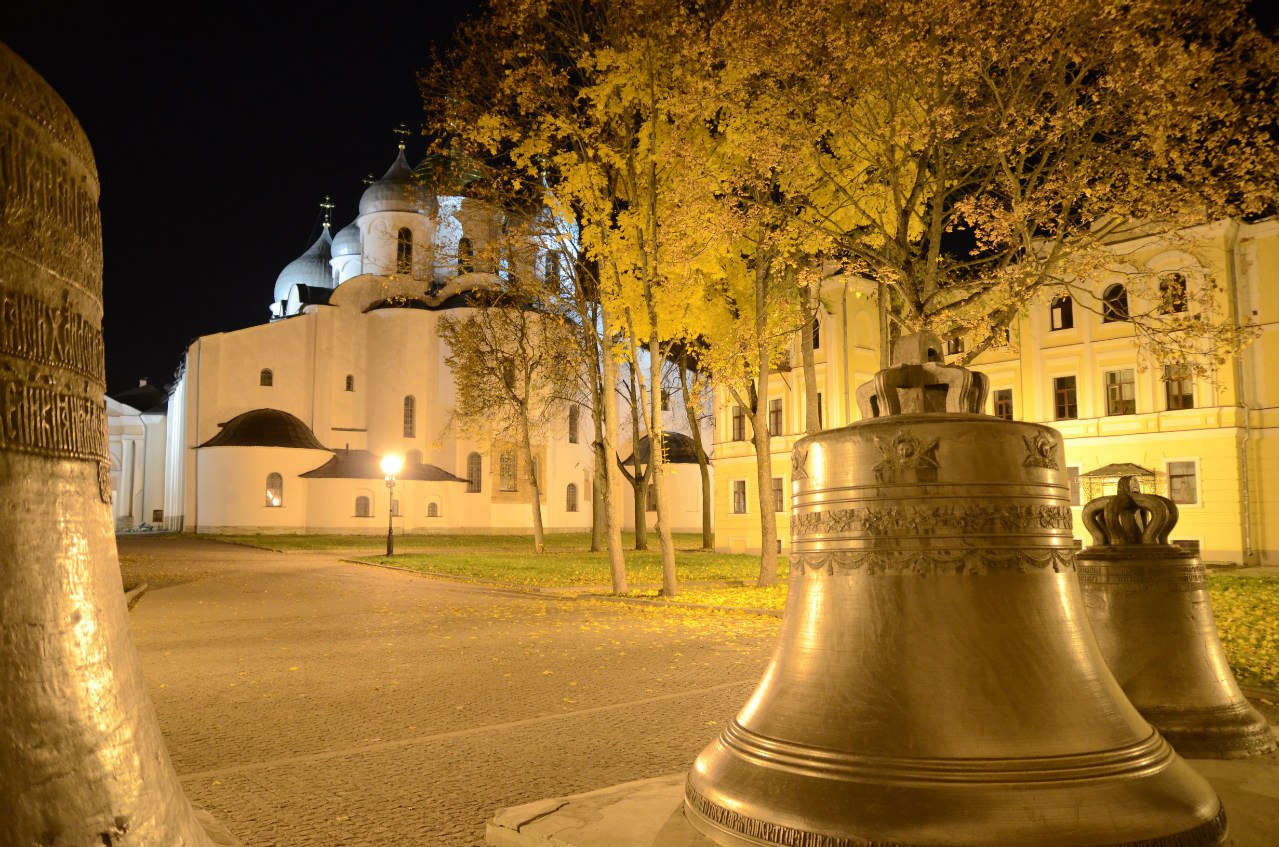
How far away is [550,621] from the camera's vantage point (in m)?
14.2

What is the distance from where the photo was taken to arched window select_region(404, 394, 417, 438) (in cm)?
6003

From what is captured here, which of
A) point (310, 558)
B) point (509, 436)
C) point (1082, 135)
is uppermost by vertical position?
point (1082, 135)

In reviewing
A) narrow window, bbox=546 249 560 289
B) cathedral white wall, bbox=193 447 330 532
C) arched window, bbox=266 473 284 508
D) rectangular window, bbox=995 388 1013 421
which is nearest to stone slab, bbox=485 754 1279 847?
narrow window, bbox=546 249 560 289

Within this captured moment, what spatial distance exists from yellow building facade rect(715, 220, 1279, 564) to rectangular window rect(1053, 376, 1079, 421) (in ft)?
0.10

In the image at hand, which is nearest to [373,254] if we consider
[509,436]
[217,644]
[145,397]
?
[509,436]

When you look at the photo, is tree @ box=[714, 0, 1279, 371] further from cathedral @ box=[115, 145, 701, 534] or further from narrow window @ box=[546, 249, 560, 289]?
cathedral @ box=[115, 145, 701, 534]

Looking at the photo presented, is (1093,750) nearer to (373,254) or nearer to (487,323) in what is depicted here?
(487,323)

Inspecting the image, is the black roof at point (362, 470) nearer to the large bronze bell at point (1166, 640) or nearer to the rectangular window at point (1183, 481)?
the rectangular window at point (1183, 481)

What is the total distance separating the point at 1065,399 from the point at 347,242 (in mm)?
51003

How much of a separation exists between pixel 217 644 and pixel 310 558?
22.2 m

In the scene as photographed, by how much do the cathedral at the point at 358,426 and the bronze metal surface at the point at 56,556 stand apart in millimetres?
49919

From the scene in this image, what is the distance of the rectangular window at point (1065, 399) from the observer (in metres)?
31.0

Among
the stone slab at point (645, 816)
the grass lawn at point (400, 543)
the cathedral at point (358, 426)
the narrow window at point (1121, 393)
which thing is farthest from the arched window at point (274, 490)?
the stone slab at point (645, 816)

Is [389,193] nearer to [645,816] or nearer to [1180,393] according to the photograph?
[1180,393]
